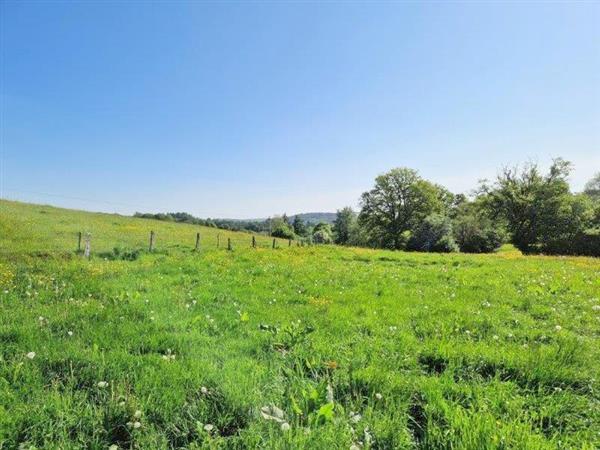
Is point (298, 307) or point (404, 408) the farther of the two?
point (298, 307)

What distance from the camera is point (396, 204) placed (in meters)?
66.7

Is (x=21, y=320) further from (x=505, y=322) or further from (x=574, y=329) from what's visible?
(x=574, y=329)

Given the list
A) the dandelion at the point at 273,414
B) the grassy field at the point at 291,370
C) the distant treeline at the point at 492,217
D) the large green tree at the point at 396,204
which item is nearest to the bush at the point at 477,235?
the distant treeline at the point at 492,217

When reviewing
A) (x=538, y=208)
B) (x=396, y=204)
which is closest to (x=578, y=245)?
(x=538, y=208)

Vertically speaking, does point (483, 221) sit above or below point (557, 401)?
above

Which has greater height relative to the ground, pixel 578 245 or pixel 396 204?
pixel 396 204

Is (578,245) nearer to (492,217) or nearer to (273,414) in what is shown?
(492,217)

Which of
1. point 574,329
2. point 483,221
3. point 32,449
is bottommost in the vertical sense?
point 32,449

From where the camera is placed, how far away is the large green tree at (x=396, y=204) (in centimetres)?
6450

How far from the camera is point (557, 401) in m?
4.36

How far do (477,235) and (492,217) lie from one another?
12.4 m

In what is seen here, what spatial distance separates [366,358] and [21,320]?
6.20 meters

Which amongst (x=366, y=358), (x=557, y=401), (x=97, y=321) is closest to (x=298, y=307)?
(x=366, y=358)

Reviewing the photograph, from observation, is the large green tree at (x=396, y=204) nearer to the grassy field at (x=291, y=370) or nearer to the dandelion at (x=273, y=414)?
the grassy field at (x=291, y=370)
